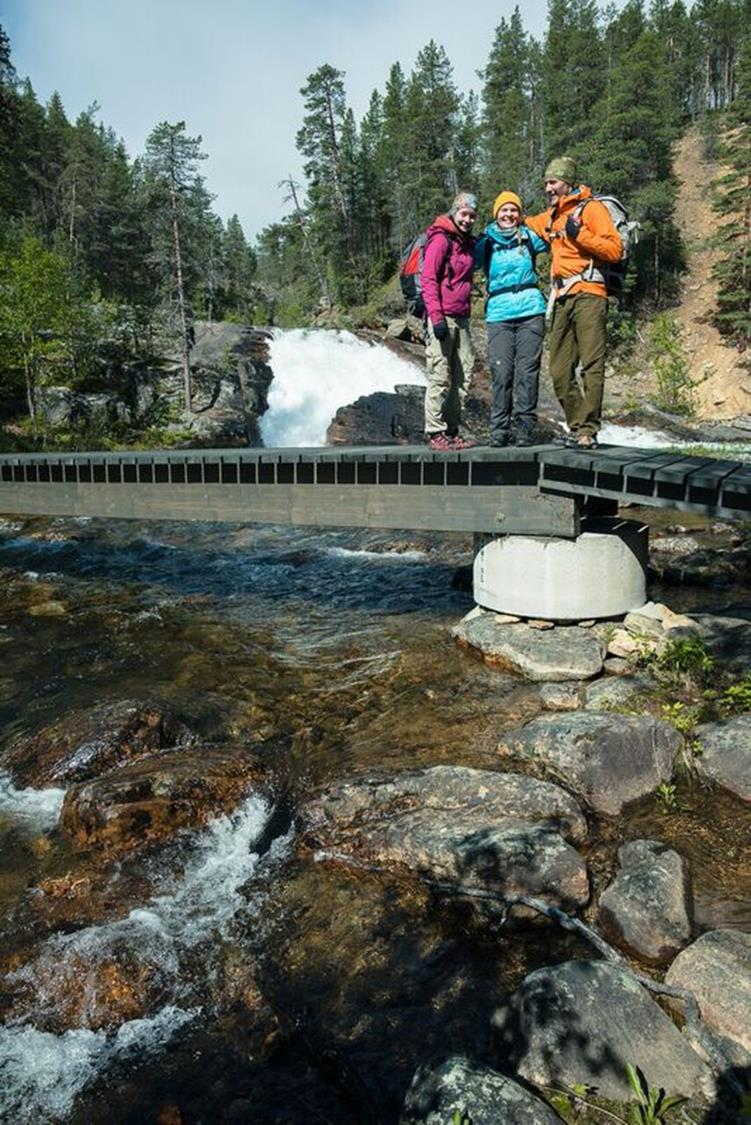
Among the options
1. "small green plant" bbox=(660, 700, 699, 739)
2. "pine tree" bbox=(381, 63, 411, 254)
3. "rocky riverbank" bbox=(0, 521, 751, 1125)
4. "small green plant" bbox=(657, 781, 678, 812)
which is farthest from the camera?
"pine tree" bbox=(381, 63, 411, 254)

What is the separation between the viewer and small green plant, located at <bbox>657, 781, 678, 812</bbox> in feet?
Result: 20.9

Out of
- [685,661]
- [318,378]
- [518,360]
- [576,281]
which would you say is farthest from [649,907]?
[318,378]

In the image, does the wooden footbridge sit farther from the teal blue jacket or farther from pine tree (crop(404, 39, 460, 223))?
pine tree (crop(404, 39, 460, 223))

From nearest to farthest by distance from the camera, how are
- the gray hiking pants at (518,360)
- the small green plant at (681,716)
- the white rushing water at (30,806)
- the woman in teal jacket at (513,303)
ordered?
→ the white rushing water at (30,806) < the small green plant at (681,716) < the woman in teal jacket at (513,303) < the gray hiking pants at (518,360)

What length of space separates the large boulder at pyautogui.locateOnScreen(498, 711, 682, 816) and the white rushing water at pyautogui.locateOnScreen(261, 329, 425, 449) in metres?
26.7

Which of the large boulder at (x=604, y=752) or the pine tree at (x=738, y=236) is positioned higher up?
the pine tree at (x=738, y=236)

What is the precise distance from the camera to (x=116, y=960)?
5.09m

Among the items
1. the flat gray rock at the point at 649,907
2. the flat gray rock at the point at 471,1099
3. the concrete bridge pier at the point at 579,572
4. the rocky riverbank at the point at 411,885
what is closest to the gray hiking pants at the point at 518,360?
the concrete bridge pier at the point at 579,572

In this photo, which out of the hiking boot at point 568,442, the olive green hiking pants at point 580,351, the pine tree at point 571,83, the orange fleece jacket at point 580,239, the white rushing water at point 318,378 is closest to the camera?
the orange fleece jacket at point 580,239

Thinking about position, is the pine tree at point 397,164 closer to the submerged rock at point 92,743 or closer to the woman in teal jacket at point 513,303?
the woman in teal jacket at point 513,303

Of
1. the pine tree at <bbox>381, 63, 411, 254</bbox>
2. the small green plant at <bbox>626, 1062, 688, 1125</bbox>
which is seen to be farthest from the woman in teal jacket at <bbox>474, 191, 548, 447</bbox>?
the pine tree at <bbox>381, 63, 411, 254</bbox>

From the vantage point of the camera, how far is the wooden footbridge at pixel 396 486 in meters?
8.70

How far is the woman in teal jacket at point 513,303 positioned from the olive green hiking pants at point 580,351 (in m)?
0.25

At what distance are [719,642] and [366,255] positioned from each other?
208 ft
